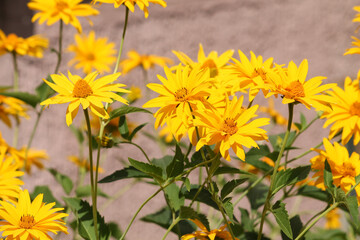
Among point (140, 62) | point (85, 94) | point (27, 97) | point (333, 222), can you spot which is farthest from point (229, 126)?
point (333, 222)

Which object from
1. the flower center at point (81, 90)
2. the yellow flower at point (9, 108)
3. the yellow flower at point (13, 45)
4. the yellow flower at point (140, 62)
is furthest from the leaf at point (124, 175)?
the yellow flower at point (140, 62)

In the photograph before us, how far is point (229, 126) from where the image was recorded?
31.1 inches

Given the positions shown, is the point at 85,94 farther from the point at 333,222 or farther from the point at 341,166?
the point at 333,222

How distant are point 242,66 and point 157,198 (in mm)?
1274

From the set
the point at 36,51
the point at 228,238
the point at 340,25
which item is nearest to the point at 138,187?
the point at 36,51

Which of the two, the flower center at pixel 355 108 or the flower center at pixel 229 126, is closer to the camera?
the flower center at pixel 229 126

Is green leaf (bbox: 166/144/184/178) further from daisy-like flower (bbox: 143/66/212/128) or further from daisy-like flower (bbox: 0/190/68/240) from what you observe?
daisy-like flower (bbox: 0/190/68/240)

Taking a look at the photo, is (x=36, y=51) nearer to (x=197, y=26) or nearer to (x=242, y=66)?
(x=197, y=26)

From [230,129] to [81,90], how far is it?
0.25 m

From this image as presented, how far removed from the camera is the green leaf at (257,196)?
3.89 feet

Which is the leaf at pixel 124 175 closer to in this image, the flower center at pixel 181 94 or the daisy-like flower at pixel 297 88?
the flower center at pixel 181 94

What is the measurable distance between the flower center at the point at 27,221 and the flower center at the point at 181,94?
0.30 metres

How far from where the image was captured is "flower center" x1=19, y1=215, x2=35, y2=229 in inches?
31.2

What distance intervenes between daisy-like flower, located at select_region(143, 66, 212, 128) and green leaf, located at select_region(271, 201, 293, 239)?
0.21m
